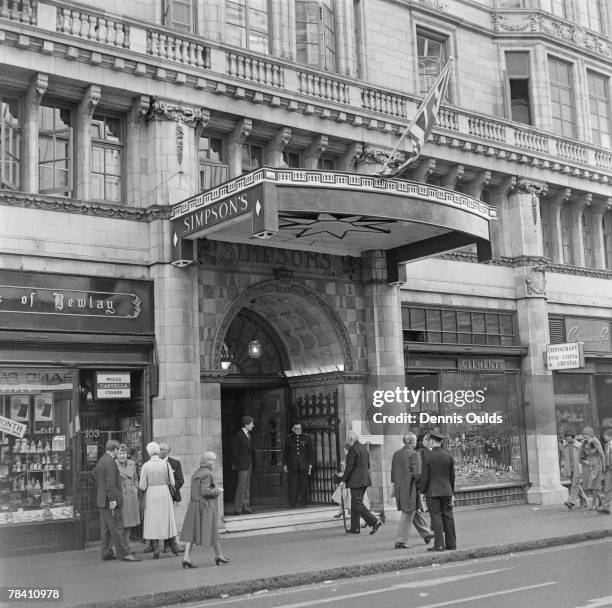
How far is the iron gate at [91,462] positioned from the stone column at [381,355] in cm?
536

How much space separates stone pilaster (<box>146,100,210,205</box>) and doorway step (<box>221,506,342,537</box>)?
6356mm

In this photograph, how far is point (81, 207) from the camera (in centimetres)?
1619

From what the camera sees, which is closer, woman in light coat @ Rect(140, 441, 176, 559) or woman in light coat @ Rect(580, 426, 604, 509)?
woman in light coat @ Rect(140, 441, 176, 559)

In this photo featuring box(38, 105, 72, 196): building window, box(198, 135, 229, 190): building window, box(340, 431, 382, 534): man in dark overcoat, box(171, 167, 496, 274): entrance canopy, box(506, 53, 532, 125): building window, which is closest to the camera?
box(171, 167, 496, 274): entrance canopy

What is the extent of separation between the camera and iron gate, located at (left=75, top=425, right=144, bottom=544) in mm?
15633

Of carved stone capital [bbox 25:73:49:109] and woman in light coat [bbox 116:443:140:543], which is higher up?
carved stone capital [bbox 25:73:49:109]

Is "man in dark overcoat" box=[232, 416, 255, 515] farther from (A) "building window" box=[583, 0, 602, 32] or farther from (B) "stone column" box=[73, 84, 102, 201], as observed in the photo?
(A) "building window" box=[583, 0, 602, 32]

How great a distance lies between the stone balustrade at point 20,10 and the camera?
15461mm

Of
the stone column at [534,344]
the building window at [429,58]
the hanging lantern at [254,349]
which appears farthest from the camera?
the building window at [429,58]

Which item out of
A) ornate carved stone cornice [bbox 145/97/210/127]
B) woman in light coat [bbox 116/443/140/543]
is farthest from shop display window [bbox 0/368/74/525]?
ornate carved stone cornice [bbox 145/97/210/127]

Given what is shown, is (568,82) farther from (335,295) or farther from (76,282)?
(76,282)

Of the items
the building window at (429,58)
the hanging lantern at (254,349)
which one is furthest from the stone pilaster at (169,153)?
the building window at (429,58)

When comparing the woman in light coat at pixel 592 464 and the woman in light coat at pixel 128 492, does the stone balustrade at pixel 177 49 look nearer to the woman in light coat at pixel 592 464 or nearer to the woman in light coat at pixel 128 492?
the woman in light coat at pixel 128 492

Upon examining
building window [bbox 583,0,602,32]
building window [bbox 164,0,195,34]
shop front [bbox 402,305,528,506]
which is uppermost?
building window [bbox 583,0,602,32]
